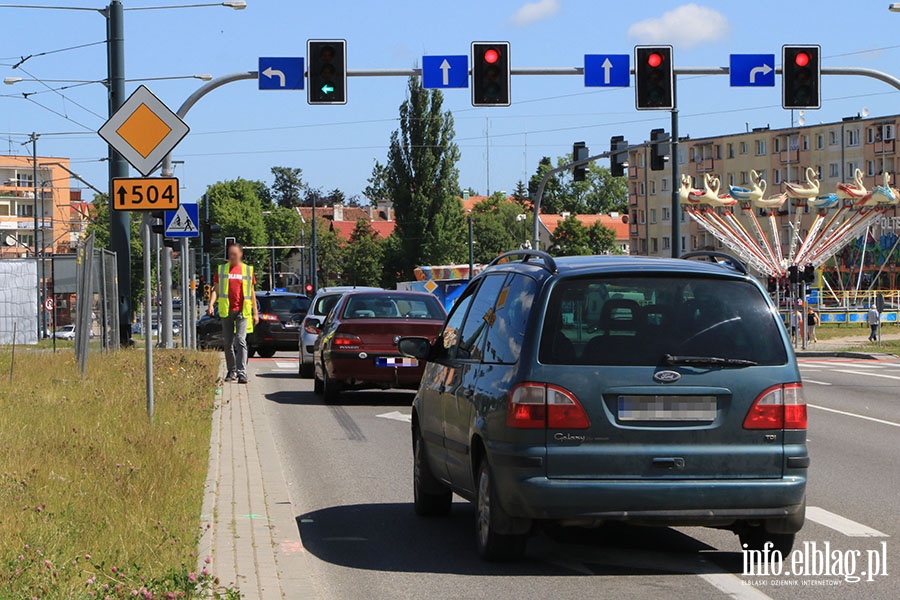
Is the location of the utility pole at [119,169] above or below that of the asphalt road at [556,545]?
above

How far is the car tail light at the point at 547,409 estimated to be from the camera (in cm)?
720

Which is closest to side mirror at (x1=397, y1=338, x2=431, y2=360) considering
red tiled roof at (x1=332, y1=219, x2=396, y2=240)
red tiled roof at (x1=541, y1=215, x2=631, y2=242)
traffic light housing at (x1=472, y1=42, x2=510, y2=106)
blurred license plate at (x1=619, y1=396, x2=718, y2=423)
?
blurred license plate at (x1=619, y1=396, x2=718, y2=423)

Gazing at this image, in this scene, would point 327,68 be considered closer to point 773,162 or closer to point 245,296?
point 245,296

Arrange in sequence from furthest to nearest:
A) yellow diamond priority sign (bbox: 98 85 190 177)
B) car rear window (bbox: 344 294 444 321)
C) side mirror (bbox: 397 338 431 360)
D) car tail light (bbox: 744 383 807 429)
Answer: car rear window (bbox: 344 294 444 321)
yellow diamond priority sign (bbox: 98 85 190 177)
side mirror (bbox: 397 338 431 360)
car tail light (bbox: 744 383 807 429)

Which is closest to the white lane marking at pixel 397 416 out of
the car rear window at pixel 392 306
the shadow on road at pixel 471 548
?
the car rear window at pixel 392 306

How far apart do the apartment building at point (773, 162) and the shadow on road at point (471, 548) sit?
98.2 metres

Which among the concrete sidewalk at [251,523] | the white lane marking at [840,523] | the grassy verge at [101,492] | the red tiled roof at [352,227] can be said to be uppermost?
the red tiled roof at [352,227]

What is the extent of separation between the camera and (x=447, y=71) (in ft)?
83.1

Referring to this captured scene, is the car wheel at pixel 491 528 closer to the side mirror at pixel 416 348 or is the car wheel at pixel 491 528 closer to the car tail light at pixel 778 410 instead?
the car tail light at pixel 778 410

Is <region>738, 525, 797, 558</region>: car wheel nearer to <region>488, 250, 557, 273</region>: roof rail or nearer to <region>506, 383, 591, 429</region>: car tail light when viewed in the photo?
<region>506, 383, 591, 429</region>: car tail light

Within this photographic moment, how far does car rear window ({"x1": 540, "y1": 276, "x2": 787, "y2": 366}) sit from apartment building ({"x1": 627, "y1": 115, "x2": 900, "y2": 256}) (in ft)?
326

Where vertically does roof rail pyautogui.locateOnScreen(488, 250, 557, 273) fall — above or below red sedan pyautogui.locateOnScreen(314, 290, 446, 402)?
above

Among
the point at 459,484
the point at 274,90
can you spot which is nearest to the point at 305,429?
the point at 459,484

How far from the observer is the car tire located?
Result: 1883 cm
